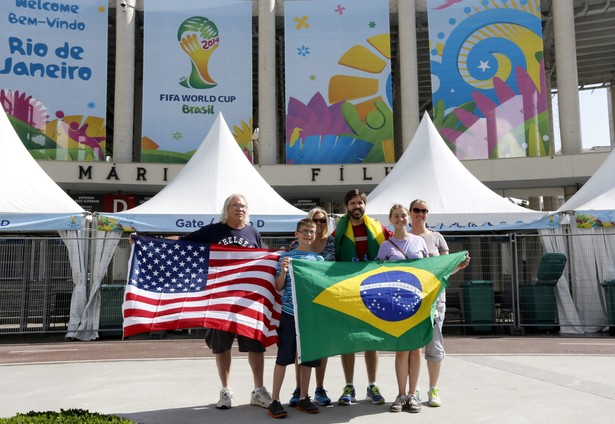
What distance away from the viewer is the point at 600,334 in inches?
487

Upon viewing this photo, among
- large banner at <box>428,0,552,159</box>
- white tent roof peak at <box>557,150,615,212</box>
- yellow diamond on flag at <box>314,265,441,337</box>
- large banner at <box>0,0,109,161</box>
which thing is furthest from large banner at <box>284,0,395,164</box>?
yellow diamond on flag at <box>314,265,441,337</box>

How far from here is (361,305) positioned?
5.43m

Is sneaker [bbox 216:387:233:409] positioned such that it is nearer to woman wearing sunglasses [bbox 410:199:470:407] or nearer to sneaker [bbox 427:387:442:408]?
woman wearing sunglasses [bbox 410:199:470:407]

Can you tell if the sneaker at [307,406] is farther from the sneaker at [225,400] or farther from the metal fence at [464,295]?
the metal fence at [464,295]

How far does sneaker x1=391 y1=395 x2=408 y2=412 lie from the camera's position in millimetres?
5211

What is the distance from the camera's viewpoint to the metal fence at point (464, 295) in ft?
40.7

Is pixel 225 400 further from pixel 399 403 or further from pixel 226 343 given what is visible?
pixel 399 403

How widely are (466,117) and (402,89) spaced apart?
3748mm

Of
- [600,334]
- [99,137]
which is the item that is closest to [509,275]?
[600,334]

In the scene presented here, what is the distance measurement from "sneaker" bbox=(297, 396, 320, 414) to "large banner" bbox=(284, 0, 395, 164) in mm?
19147

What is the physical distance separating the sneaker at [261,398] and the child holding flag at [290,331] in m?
0.30

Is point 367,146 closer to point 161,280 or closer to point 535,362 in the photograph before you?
point 535,362

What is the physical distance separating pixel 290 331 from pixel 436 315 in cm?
145

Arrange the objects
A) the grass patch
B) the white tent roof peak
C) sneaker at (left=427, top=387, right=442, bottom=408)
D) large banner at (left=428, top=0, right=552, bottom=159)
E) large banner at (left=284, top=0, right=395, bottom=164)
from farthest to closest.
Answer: large banner at (left=284, top=0, right=395, bottom=164)
large banner at (left=428, top=0, right=552, bottom=159)
the white tent roof peak
sneaker at (left=427, top=387, right=442, bottom=408)
the grass patch
